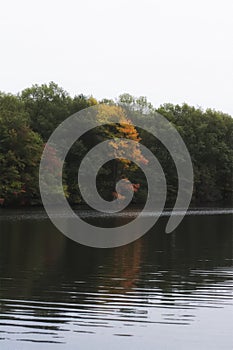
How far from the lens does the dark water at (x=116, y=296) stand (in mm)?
11234

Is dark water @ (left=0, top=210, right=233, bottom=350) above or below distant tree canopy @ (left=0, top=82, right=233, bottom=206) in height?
below

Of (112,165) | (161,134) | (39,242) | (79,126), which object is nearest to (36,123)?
(79,126)

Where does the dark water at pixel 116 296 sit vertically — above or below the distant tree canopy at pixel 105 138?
below

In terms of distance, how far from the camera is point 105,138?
70.8 m

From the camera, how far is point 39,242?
28562mm

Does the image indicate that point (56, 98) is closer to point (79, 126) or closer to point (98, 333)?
point (79, 126)

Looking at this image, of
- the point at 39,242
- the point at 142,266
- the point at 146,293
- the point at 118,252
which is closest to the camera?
the point at 146,293

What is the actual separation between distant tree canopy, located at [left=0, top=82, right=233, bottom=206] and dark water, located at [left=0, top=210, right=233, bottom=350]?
3442cm

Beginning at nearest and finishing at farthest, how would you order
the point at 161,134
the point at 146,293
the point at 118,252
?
the point at 146,293
the point at 118,252
the point at 161,134

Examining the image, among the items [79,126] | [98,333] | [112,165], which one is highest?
[79,126]

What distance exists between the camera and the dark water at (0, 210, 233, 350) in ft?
Answer: 36.9

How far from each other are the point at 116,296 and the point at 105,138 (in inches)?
2204

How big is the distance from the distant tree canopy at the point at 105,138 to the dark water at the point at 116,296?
34.4 metres

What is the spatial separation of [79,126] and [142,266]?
50600 mm
